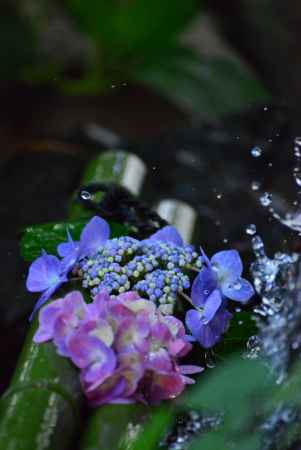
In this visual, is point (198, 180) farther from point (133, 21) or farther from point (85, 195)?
point (133, 21)

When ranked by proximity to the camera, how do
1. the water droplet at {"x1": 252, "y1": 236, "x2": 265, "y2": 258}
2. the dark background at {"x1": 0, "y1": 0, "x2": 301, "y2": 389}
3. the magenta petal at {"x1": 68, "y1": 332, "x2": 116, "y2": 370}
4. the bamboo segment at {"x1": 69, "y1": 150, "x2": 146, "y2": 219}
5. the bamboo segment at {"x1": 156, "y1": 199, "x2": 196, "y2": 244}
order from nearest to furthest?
1. the magenta petal at {"x1": 68, "y1": 332, "x2": 116, "y2": 370}
2. the water droplet at {"x1": 252, "y1": 236, "x2": 265, "y2": 258}
3. the bamboo segment at {"x1": 156, "y1": 199, "x2": 196, "y2": 244}
4. the bamboo segment at {"x1": 69, "y1": 150, "x2": 146, "y2": 219}
5. the dark background at {"x1": 0, "y1": 0, "x2": 301, "y2": 389}

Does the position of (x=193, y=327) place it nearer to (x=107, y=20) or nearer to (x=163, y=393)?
(x=163, y=393)

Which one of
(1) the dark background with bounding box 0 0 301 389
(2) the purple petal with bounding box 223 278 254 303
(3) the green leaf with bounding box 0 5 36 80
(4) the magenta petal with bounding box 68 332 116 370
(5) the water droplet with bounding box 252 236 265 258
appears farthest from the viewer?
(3) the green leaf with bounding box 0 5 36 80

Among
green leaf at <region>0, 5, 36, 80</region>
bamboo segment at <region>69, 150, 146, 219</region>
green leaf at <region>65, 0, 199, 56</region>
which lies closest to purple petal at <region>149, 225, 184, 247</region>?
bamboo segment at <region>69, 150, 146, 219</region>

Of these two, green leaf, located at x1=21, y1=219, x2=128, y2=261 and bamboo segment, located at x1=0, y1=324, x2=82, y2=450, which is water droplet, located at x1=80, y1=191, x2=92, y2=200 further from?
bamboo segment, located at x1=0, y1=324, x2=82, y2=450

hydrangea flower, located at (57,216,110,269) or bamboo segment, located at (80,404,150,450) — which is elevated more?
hydrangea flower, located at (57,216,110,269)

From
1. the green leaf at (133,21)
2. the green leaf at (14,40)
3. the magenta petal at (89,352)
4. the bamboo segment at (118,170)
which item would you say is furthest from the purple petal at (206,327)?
the green leaf at (14,40)

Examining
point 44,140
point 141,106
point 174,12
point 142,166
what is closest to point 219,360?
point 142,166

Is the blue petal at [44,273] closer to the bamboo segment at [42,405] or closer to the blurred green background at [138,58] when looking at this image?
the bamboo segment at [42,405]
